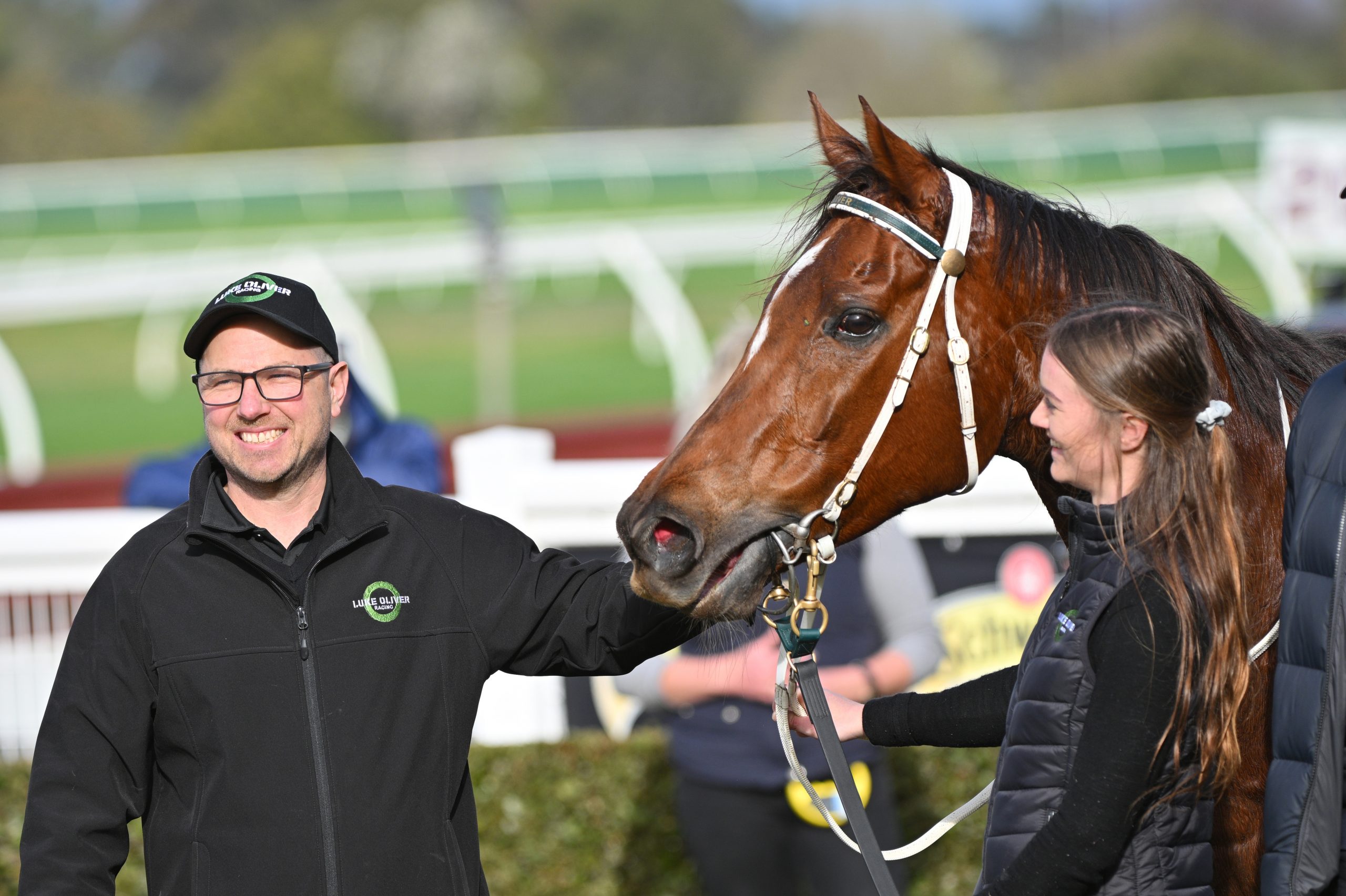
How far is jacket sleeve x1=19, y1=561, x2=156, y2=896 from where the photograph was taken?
1.98 meters

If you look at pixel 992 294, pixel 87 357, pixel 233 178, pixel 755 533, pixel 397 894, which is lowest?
pixel 397 894

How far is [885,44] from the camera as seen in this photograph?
51312 mm

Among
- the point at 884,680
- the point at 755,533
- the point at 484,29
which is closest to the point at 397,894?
the point at 755,533

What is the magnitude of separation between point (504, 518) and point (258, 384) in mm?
2364

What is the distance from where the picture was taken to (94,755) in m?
2.02

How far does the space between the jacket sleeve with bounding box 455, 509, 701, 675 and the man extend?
0.01 meters

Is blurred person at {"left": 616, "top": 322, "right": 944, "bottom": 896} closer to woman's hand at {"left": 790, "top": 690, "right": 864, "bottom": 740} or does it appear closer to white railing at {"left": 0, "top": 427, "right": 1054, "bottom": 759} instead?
woman's hand at {"left": 790, "top": 690, "right": 864, "bottom": 740}

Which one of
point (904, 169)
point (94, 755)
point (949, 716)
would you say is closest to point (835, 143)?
point (904, 169)

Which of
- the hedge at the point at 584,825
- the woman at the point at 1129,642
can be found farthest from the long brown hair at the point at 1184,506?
the hedge at the point at 584,825

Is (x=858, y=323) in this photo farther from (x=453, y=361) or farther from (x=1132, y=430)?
(x=453, y=361)

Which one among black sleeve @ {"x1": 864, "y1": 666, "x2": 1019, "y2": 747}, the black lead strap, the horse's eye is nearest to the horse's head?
the horse's eye

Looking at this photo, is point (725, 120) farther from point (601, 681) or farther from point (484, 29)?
point (601, 681)

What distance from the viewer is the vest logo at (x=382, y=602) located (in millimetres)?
2127

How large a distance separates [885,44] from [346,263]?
149 feet
